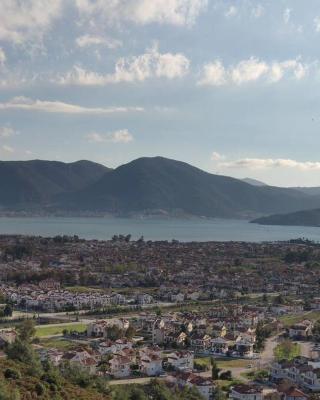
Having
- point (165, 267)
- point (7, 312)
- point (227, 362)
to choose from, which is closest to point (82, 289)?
point (7, 312)

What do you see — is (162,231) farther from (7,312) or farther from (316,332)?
(316,332)

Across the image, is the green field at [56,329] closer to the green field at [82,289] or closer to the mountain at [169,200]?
the green field at [82,289]

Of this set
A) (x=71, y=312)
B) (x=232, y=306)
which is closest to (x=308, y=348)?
(x=232, y=306)

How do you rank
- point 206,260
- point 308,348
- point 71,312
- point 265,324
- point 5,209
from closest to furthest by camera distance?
point 308,348, point 265,324, point 71,312, point 206,260, point 5,209

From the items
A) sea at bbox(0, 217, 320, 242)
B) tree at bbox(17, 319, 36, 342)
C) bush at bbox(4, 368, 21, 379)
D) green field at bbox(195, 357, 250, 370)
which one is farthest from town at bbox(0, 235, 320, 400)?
sea at bbox(0, 217, 320, 242)

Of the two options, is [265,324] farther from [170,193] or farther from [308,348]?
[170,193]

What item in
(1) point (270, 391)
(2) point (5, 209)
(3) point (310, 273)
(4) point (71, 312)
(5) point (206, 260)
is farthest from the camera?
(2) point (5, 209)

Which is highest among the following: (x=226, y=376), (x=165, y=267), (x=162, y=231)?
(x=162, y=231)

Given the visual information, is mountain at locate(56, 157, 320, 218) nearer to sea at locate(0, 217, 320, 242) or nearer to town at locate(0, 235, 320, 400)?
sea at locate(0, 217, 320, 242)
